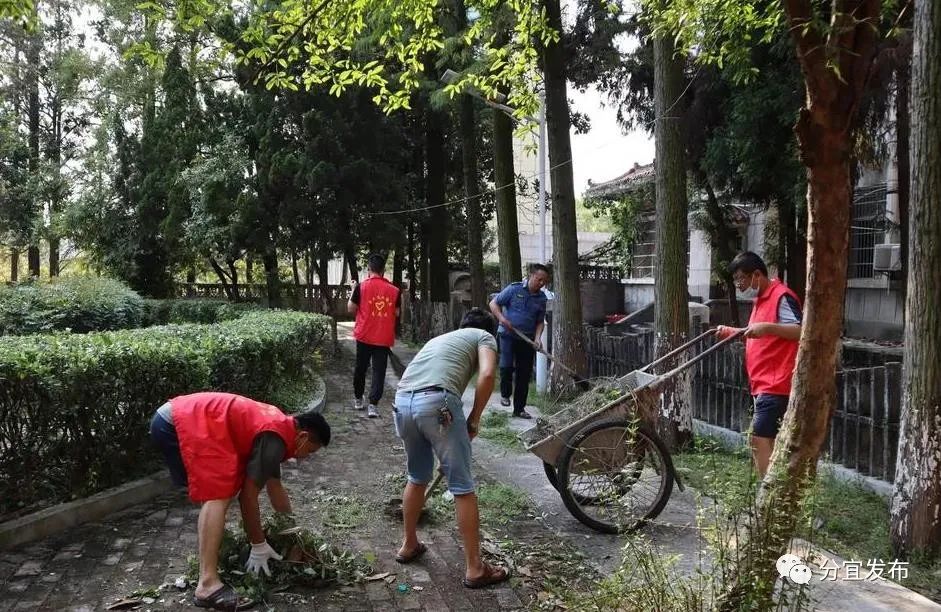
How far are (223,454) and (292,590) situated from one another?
88 cm

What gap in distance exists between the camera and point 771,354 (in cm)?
534

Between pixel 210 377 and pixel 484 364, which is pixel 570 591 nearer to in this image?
pixel 484 364

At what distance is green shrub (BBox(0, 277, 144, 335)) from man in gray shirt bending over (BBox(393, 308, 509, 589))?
948 cm

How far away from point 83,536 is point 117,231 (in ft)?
67.8

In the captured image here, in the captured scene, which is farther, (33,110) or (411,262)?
(33,110)

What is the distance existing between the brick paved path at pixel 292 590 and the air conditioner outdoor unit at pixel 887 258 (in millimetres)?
10990

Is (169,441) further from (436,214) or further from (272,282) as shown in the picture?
(436,214)

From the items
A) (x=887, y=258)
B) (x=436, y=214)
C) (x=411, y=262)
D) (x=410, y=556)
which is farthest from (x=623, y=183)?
(x=410, y=556)

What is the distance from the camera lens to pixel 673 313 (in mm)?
7926

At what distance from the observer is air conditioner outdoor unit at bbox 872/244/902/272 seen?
1368 cm

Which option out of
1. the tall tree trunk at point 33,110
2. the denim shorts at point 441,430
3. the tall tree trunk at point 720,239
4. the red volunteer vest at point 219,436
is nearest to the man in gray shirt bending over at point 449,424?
the denim shorts at point 441,430

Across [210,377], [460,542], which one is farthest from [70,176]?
[460,542]

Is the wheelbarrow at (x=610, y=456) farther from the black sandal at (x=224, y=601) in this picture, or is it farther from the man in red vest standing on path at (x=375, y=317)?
the man in red vest standing on path at (x=375, y=317)

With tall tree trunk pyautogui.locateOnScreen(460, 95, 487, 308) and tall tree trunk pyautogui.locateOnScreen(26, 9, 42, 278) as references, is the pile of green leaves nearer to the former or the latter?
tall tree trunk pyautogui.locateOnScreen(460, 95, 487, 308)
